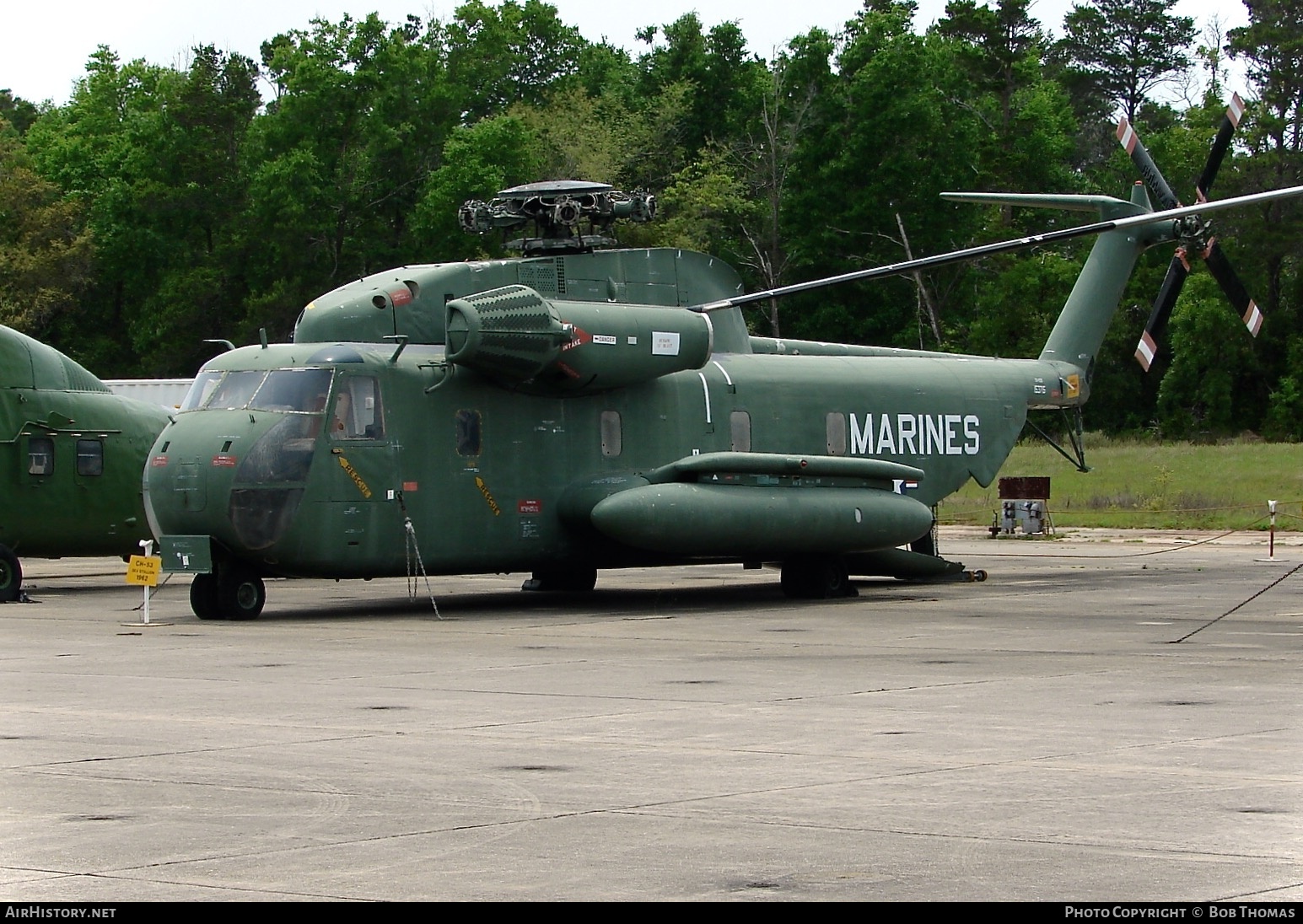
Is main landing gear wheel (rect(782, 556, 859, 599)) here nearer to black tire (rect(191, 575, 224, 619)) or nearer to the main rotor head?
the main rotor head

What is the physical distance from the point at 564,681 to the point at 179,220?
5756 cm

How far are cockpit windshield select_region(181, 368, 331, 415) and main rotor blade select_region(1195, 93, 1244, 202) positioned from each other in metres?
12.1

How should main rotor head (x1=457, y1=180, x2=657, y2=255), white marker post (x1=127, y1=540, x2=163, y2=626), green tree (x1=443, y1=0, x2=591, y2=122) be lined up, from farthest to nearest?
1. green tree (x1=443, y1=0, x2=591, y2=122)
2. main rotor head (x1=457, y1=180, x2=657, y2=255)
3. white marker post (x1=127, y1=540, x2=163, y2=626)

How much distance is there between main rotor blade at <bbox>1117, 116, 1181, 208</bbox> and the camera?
79.4ft

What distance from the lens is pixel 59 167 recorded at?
76188 mm

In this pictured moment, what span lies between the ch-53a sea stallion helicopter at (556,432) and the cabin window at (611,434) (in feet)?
0.08

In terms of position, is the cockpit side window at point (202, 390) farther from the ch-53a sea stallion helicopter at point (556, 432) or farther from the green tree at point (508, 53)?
the green tree at point (508, 53)

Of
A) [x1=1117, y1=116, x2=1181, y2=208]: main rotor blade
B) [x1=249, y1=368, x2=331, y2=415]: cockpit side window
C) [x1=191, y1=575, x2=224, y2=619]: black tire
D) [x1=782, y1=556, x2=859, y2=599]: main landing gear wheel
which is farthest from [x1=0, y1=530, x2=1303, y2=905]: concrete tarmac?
[x1=1117, y1=116, x2=1181, y2=208]: main rotor blade

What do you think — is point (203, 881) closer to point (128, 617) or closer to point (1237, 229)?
point (128, 617)

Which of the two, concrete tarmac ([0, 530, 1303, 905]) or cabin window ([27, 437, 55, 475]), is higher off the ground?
cabin window ([27, 437, 55, 475])

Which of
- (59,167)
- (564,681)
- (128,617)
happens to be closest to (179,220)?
(59,167)

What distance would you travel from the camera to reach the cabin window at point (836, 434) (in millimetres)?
23609

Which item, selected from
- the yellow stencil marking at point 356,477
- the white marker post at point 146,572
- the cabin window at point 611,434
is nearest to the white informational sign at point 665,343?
the cabin window at point 611,434

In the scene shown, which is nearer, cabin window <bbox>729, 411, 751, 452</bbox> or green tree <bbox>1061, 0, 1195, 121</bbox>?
cabin window <bbox>729, 411, 751, 452</bbox>
